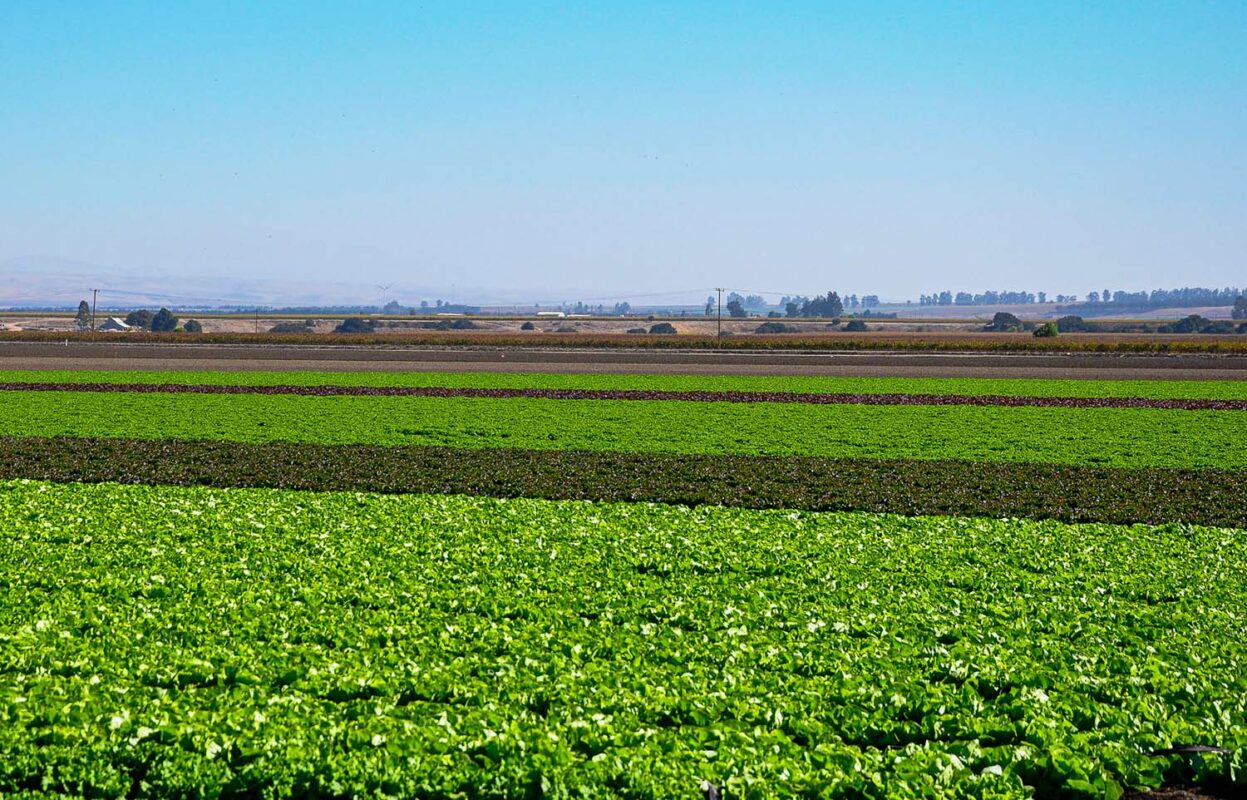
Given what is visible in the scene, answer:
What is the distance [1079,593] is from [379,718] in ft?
28.1

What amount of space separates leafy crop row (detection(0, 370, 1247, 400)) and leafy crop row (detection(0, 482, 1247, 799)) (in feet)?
101

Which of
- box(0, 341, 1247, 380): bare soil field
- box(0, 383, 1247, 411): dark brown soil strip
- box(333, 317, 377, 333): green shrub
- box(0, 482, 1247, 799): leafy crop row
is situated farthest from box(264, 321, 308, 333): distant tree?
box(0, 482, 1247, 799): leafy crop row

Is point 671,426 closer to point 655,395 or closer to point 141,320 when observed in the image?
point 655,395

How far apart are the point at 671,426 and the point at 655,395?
10.9 metres

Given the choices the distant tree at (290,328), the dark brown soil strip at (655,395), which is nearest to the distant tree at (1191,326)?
the distant tree at (290,328)

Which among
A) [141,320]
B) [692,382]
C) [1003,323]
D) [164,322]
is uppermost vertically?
[141,320]

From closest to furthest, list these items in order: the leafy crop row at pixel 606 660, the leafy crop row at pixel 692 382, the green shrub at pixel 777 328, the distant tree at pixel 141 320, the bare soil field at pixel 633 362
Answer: the leafy crop row at pixel 606 660, the leafy crop row at pixel 692 382, the bare soil field at pixel 633 362, the green shrub at pixel 777 328, the distant tree at pixel 141 320

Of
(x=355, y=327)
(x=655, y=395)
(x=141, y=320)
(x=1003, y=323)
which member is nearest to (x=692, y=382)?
(x=655, y=395)

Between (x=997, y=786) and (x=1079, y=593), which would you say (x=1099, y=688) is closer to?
(x=997, y=786)

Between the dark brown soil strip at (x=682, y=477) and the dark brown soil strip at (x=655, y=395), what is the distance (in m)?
15.9

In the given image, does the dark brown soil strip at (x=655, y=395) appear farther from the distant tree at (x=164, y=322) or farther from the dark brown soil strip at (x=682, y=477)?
the distant tree at (x=164, y=322)

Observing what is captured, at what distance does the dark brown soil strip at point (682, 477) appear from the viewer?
21031mm

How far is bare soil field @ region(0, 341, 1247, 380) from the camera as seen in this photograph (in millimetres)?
60000

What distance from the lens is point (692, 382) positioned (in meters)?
→ 51.6
